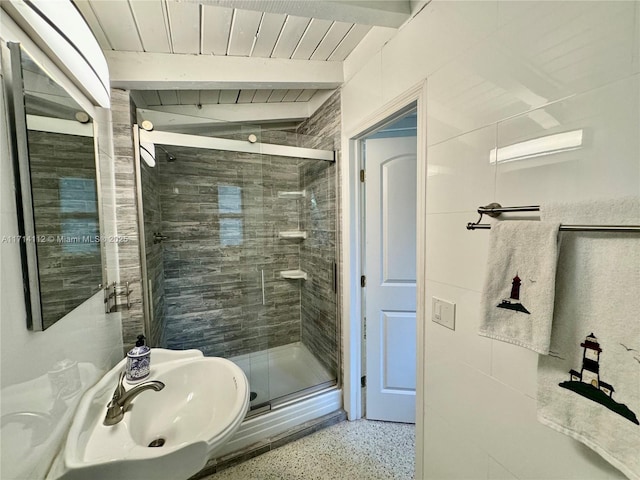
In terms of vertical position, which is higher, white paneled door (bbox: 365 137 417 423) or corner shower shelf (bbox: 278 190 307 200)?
corner shower shelf (bbox: 278 190 307 200)

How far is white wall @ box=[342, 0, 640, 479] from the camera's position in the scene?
622 mm

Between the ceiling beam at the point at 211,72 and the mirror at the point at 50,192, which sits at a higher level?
the ceiling beam at the point at 211,72

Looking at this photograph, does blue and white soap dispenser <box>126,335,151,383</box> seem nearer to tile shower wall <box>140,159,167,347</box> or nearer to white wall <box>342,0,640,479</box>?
tile shower wall <box>140,159,167,347</box>

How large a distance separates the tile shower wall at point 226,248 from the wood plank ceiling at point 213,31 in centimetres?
79

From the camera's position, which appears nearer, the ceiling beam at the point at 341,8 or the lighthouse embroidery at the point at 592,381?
the lighthouse embroidery at the point at 592,381

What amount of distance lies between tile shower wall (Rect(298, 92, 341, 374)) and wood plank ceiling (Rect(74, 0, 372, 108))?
1.43ft

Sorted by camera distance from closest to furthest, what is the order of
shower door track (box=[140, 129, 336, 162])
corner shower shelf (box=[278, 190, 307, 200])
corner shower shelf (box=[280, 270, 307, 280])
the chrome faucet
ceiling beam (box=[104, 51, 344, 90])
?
the chrome faucet → ceiling beam (box=[104, 51, 344, 90]) → shower door track (box=[140, 129, 336, 162]) → corner shower shelf (box=[278, 190, 307, 200]) → corner shower shelf (box=[280, 270, 307, 280])

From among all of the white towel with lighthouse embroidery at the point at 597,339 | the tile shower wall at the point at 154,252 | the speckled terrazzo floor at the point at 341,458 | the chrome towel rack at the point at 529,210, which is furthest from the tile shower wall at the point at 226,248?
the white towel with lighthouse embroidery at the point at 597,339

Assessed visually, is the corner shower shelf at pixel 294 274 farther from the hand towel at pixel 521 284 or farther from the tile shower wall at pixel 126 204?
the hand towel at pixel 521 284

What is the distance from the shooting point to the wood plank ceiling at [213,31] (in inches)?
47.8

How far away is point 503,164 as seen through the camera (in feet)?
2.78

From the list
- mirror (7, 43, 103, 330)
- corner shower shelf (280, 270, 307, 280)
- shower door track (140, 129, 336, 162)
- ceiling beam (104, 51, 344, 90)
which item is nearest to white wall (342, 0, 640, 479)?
ceiling beam (104, 51, 344, 90)

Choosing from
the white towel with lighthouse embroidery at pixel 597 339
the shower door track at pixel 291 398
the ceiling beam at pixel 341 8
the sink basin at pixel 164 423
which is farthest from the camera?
the shower door track at pixel 291 398

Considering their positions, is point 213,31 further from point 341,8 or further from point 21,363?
point 21,363
